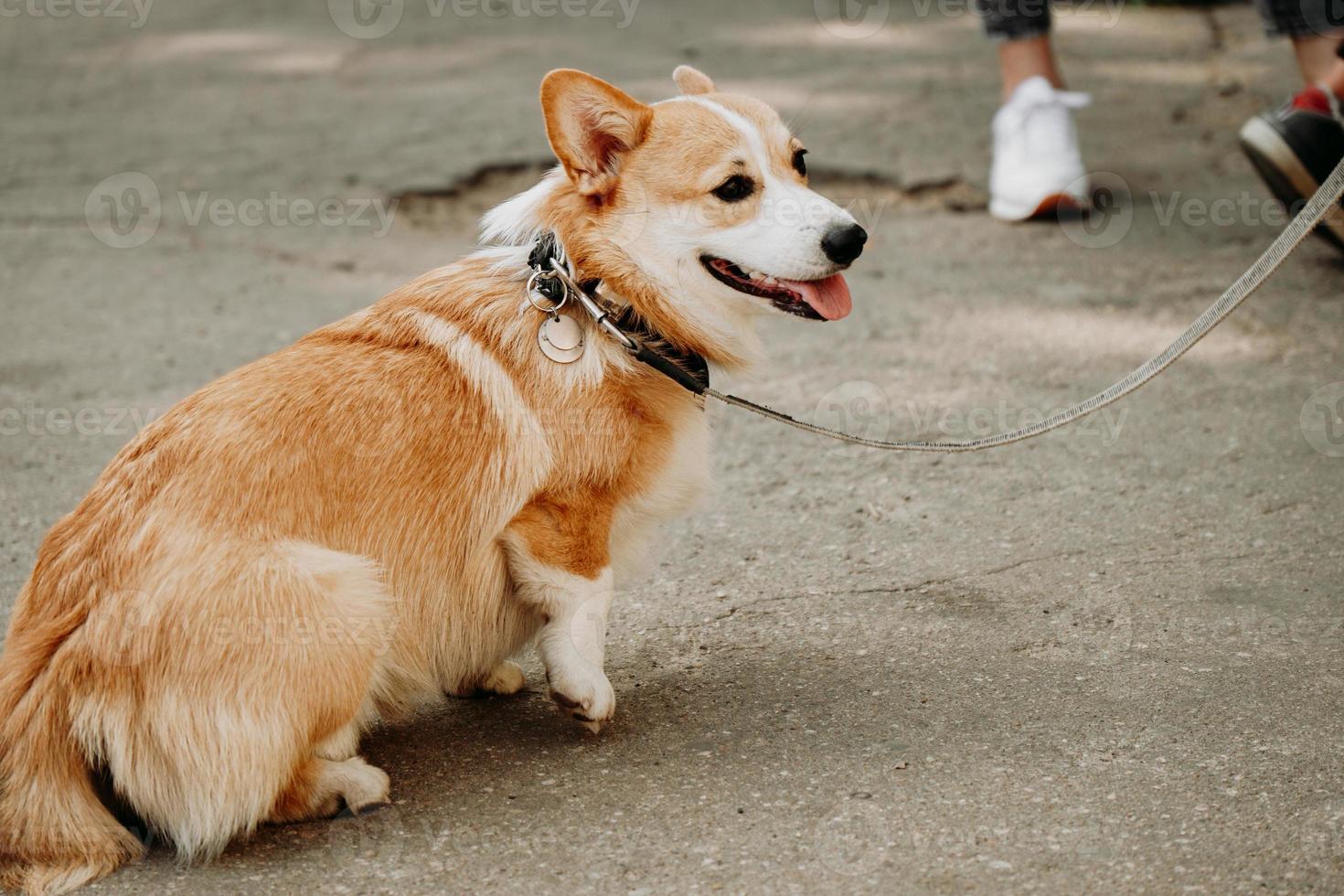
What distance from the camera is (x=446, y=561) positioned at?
2352mm

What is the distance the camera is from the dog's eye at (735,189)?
2.48 m

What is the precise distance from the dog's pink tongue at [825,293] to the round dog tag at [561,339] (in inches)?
15.9

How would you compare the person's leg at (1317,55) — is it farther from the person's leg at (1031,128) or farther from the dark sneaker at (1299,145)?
the person's leg at (1031,128)

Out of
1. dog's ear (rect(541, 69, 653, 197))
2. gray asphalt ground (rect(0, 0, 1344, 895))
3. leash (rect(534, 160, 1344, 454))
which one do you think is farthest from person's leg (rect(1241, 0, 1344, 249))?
dog's ear (rect(541, 69, 653, 197))

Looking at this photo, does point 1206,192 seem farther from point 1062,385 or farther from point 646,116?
point 646,116

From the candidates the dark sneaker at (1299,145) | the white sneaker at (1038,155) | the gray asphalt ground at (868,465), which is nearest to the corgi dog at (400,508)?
the gray asphalt ground at (868,465)

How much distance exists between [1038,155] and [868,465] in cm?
213

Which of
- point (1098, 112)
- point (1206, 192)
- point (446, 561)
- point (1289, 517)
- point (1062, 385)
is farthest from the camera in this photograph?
point (1098, 112)

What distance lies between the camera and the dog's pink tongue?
8.23ft

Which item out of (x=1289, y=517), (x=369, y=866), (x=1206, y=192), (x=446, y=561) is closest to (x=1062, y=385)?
(x=1289, y=517)

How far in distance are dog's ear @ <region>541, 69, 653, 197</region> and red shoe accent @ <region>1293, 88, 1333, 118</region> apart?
2840mm

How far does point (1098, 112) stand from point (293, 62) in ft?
13.8

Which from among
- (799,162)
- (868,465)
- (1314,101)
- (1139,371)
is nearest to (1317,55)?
(1314,101)

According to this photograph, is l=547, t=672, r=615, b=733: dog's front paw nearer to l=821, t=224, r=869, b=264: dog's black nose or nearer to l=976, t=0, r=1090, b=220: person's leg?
l=821, t=224, r=869, b=264: dog's black nose
